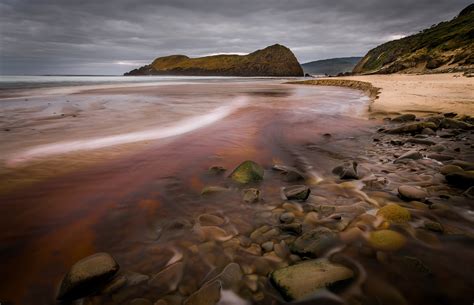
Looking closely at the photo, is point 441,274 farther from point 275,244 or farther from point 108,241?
point 108,241

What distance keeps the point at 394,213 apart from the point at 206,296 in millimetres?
2243

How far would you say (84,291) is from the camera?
2.05 m

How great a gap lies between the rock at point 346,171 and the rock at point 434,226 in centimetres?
131

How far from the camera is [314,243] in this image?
250 cm

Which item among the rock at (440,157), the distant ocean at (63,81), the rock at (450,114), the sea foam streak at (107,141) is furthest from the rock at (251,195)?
the distant ocean at (63,81)

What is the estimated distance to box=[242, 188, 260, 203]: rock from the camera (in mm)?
3402

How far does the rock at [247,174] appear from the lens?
4014 millimetres

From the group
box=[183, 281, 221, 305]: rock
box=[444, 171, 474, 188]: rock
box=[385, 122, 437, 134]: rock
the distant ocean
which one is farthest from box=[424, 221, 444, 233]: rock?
the distant ocean

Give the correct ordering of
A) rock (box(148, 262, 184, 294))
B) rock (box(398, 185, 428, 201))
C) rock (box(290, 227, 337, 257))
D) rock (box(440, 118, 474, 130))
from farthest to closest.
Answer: rock (box(440, 118, 474, 130)), rock (box(398, 185, 428, 201)), rock (box(290, 227, 337, 257)), rock (box(148, 262, 184, 294))

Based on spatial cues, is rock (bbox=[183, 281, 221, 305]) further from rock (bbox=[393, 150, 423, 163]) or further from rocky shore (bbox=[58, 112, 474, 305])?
rock (bbox=[393, 150, 423, 163])

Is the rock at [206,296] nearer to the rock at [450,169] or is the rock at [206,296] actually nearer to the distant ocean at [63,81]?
the rock at [450,169]

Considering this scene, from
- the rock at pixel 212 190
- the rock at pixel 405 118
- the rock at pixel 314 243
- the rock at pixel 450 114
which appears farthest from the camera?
the rock at pixel 405 118

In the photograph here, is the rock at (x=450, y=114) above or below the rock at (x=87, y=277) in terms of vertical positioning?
above

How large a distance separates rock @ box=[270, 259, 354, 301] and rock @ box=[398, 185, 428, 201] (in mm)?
1652
